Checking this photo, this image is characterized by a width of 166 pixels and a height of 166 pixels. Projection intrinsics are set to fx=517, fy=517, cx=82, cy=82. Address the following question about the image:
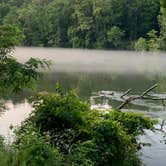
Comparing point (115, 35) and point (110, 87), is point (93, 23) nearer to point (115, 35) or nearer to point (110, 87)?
point (115, 35)

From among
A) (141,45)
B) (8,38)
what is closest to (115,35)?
(141,45)

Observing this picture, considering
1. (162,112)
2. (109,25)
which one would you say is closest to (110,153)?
(162,112)

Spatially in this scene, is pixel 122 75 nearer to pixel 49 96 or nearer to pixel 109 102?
pixel 109 102

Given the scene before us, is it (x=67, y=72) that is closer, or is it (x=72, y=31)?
(x=67, y=72)

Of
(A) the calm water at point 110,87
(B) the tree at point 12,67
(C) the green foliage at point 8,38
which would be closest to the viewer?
(B) the tree at point 12,67

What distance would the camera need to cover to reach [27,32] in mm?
107125

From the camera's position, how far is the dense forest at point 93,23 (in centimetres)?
9475

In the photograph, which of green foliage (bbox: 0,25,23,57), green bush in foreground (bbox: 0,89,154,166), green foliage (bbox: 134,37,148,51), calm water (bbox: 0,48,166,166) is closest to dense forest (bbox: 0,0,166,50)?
green foliage (bbox: 134,37,148,51)

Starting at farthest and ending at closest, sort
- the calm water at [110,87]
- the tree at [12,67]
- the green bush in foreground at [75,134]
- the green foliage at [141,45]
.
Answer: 1. the green foliage at [141,45]
2. the calm water at [110,87]
3. the tree at [12,67]
4. the green bush in foreground at [75,134]

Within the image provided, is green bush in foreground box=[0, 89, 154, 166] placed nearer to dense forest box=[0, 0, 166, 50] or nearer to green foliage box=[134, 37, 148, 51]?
dense forest box=[0, 0, 166, 50]

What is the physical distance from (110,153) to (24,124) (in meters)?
2.17

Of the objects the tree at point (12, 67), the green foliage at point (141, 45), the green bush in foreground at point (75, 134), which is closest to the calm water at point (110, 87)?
the green bush in foreground at point (75, 134)

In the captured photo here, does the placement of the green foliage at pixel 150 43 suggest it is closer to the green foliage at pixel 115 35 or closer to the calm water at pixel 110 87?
the green foliage at pixel 115 35

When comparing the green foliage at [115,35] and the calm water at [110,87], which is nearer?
the calm water at [110,87]
